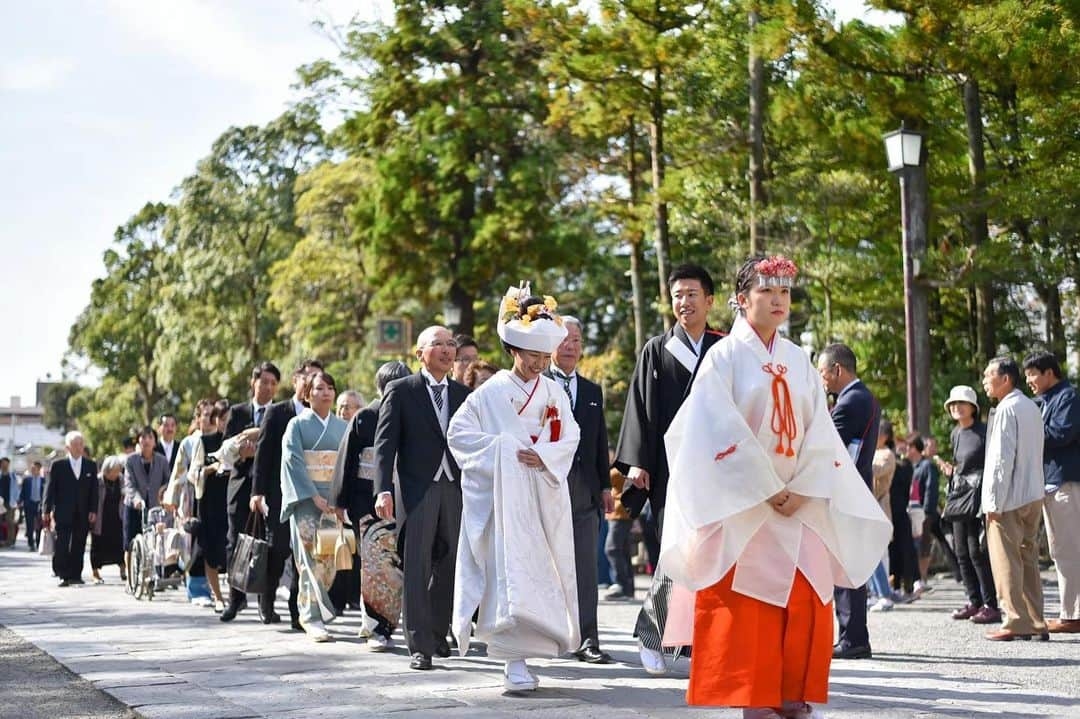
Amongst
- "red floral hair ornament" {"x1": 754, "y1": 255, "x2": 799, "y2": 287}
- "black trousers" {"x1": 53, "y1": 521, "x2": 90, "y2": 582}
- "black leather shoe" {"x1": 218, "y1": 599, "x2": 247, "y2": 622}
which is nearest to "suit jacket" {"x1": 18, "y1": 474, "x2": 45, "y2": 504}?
"black trousers" {"x1": 53, "y1": 521, "x2": 90, "y2": 582}

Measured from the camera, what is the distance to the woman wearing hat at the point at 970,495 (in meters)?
11.0

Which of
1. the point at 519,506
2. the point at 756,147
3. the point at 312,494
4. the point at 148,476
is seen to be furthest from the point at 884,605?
the point at 756,147

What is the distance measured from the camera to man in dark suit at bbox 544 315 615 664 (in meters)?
8.80

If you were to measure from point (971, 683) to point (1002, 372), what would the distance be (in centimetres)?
293

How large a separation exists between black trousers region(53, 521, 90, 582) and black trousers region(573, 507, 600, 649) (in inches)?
390

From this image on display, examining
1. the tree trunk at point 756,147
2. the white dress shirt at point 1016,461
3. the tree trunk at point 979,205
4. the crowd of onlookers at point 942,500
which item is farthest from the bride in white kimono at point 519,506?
the tree trunk at point 756,147

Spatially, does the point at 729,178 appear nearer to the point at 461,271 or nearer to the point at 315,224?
the point at 461,271

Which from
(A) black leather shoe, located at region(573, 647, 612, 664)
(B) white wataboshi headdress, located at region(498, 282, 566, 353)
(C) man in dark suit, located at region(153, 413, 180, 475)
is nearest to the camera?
(B) white wataboshi headdress, located at region(498, 282, 566, 353)

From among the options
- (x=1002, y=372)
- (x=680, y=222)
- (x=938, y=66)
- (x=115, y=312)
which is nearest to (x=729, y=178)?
(x=680, y=222)

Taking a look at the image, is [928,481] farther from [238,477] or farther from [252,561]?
[252,561]

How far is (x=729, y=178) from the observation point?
811 inches

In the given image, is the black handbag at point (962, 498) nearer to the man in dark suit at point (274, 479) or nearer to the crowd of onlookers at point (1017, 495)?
the crowd of onlookers at point (1017, 495)

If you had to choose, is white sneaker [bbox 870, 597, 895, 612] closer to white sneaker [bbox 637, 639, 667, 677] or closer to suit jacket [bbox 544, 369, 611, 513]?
suit jacket [bbox 544, 369, 611, 513]

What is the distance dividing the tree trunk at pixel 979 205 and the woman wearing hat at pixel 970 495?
6934 mm
